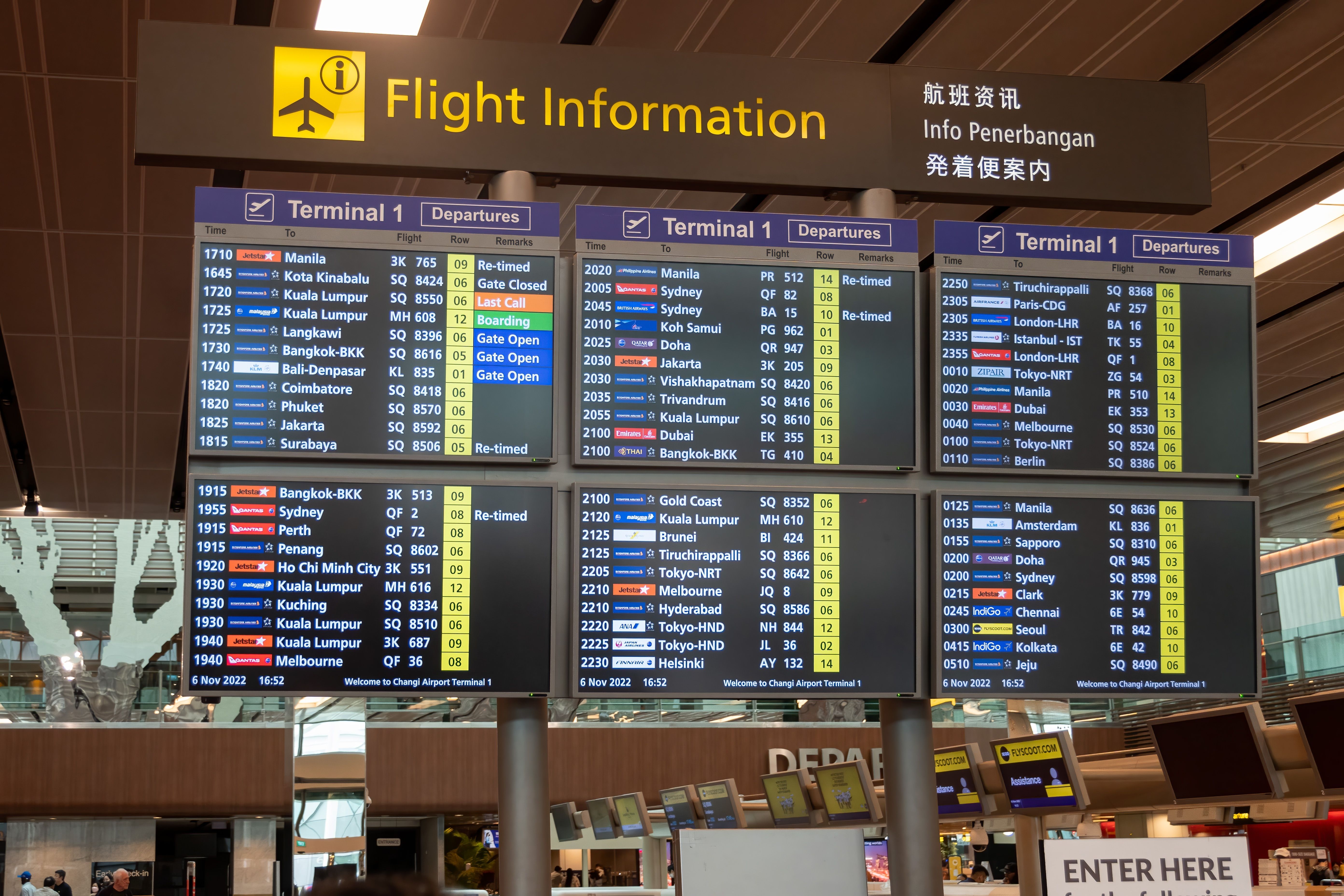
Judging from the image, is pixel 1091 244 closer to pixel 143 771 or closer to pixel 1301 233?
pixel 1301 233

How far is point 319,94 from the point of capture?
145 inches

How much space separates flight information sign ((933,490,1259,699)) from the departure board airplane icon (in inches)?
83.1

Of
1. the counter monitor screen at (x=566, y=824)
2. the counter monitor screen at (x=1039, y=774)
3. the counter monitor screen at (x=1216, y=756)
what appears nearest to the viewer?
the counter monitor screen at (x=1216, y=756)

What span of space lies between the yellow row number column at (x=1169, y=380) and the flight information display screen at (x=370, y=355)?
1858 mm

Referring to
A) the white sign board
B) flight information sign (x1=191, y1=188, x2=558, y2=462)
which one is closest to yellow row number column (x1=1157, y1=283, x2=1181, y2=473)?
the white sign board

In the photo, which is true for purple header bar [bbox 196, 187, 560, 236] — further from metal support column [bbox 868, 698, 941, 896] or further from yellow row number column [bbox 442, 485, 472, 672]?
metal support column [bbox 868, 698, 941, 896]

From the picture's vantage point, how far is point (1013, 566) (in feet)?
12.3

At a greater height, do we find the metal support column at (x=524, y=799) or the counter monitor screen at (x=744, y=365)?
the counter monitor screen at (x=744, y=365)

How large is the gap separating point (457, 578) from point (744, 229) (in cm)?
134

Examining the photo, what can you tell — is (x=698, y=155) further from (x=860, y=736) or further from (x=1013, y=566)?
(x=860, y=736)

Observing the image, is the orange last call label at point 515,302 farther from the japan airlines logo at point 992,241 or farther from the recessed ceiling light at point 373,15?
the recessed ceiling light at point 373,15

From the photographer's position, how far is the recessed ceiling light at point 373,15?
4.73 m

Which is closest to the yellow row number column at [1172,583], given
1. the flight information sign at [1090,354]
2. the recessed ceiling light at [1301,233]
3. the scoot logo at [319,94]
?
the flight information sign at [1090,354]

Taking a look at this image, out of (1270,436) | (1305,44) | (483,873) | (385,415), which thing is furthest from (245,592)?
(483,873)
